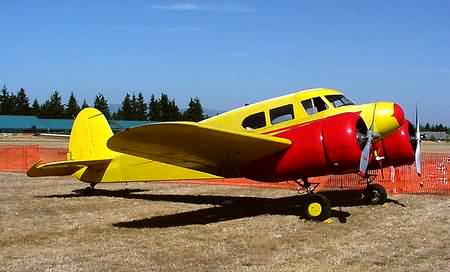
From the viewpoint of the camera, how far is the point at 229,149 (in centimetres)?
1036

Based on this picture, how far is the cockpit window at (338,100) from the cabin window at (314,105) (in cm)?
20

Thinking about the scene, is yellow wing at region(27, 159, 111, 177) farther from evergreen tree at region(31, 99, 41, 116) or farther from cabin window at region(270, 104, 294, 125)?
evergreen tree at region(31, 99, 41, 116)

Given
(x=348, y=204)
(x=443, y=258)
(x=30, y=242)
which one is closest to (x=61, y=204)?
(x=30, y=242)

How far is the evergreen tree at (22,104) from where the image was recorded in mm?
140125

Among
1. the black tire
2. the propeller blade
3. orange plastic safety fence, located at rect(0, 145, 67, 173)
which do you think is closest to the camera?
the propeller blade

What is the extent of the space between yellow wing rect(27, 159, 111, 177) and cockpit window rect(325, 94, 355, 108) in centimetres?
605

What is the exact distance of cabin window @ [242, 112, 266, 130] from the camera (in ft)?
36.5

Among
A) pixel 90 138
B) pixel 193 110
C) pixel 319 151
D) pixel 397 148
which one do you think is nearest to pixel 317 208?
pixel 319 151

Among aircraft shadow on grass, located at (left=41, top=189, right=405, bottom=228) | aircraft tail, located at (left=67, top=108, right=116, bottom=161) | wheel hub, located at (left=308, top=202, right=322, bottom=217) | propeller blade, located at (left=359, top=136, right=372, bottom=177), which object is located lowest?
aircraft shadow on grass, located at (left=41, top=189, right=405, bottom=228)

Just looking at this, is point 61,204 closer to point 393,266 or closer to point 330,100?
point 330,100

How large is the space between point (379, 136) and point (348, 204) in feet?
9.08

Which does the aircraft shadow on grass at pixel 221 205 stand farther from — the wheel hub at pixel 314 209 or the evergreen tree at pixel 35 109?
the evergreen tree at pixel 35 109

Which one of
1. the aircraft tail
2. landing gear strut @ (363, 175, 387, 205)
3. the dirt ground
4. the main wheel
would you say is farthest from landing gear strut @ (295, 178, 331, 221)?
the aircraft tail

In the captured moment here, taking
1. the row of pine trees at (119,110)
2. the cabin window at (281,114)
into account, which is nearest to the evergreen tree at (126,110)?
the row of pine trees at (119,110)
